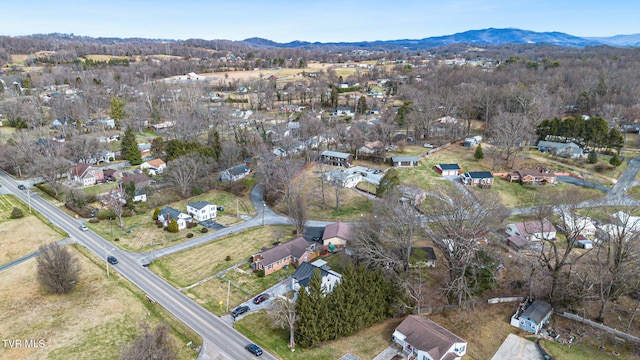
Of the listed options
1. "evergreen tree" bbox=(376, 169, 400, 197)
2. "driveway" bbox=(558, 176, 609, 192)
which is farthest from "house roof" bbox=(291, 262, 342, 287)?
"driveway" bbox=(558, 176, 609, 192)

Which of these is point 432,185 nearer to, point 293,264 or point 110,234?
point 293,264

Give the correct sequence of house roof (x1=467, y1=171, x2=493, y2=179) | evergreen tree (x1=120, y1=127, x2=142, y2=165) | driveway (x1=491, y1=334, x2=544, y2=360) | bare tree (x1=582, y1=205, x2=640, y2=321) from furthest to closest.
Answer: evergreen tree (x1=120, y1=127, x2=142, y2=165)
house roof (x1=467, y1=171, x2=493, y2=179)
bare tree (x1=582, y1=205, x2=640, y2=321)
driveway (x1=491, y1=334, x2=544, y2=360)

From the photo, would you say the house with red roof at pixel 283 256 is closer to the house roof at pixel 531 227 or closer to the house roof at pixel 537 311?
the house roof at pixel 537 311

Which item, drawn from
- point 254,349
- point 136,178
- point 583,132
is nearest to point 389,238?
point 254,349

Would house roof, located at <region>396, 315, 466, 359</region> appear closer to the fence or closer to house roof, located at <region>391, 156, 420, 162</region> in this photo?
the fence

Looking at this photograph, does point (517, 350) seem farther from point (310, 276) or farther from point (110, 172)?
point (110, 172)

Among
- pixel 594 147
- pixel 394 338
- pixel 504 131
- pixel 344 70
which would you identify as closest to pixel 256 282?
pixel 394 338

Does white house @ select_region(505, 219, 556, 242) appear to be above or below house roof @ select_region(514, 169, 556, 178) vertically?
below

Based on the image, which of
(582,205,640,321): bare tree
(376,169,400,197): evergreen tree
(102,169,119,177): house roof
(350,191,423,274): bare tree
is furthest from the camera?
(102,169,119,177): house roof

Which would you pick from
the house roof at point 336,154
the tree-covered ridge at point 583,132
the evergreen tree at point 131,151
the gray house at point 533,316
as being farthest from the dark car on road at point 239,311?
the tree-covered ridge at point 583,132
